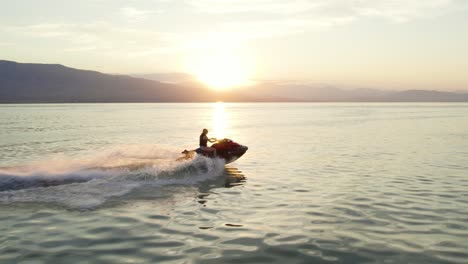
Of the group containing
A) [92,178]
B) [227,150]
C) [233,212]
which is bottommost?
[233,212]

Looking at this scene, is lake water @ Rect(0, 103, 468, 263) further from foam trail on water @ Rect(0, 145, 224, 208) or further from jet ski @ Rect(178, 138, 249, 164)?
jet ski @ Rect(178, 138, 249, 164)

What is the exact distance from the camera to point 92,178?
2070 centimetres

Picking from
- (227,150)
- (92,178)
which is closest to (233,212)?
(92,178)

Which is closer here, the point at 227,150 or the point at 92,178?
the point at 92,178

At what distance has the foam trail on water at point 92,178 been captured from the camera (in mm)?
17312

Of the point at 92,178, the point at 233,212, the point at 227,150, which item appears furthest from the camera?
the point at 227,150

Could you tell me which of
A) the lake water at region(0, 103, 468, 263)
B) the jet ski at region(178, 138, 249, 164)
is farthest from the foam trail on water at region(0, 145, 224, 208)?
the jet ski at region(178, 138, 249, 164)

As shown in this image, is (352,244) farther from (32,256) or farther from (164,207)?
(32,256)

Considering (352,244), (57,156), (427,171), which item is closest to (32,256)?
(352,244)

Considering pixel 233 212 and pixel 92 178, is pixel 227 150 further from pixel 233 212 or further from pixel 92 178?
pixel 233 212

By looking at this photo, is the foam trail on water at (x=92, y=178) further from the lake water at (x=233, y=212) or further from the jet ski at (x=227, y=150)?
the jet ski at (x=227, y=150)

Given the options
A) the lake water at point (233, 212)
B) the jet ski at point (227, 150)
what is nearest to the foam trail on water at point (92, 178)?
the lake water at point (233, 212)

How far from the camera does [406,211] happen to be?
50.2 ft

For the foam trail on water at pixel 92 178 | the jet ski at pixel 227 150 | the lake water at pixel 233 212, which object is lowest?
the lake water at pixel 233 212
